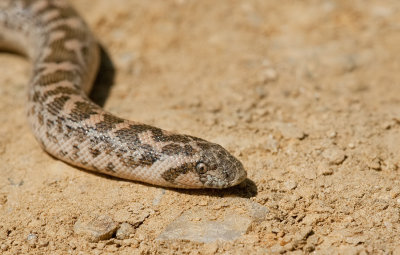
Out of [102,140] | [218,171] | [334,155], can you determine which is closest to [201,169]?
[218,171]

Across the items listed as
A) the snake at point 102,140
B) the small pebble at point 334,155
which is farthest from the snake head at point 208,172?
the small pebble at point 334,155

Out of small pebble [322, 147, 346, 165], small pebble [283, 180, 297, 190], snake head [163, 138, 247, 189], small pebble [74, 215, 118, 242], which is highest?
small pebble [322, 147, 346, 165]

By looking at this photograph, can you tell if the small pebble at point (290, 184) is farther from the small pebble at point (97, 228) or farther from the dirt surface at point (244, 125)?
the small pebble at point (97, 228)

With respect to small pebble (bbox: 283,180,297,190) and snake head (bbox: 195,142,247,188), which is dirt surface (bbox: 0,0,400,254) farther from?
snake head (bbox: 195,142,247,188)

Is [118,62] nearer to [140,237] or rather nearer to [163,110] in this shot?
[163,110]

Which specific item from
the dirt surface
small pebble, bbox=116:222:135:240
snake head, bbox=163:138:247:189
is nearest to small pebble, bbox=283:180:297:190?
the dirt surface

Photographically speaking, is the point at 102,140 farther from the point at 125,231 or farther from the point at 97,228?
the point at 125,231
